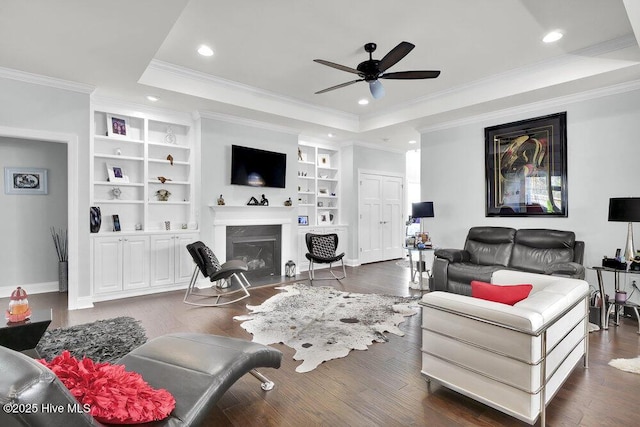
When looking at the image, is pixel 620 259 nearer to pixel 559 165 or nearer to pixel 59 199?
pixel 559 165

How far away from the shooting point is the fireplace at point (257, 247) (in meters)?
5.74

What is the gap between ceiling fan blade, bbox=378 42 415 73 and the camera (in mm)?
2937

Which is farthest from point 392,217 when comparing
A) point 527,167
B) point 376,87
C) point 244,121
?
point 376,87

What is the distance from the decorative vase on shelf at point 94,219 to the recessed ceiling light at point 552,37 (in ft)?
19.2

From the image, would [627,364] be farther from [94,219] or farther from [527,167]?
[94,219]

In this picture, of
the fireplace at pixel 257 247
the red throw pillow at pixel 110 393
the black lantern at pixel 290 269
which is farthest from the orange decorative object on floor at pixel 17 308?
the black lantern at pixel 290 269

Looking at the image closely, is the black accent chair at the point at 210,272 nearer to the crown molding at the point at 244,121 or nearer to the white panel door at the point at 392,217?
the crown molding at the point at 244,121

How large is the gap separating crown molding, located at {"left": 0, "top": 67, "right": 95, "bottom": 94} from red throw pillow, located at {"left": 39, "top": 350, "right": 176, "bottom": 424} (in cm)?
404

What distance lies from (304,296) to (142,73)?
11.4 feet

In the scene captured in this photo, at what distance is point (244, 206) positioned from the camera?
5.73m

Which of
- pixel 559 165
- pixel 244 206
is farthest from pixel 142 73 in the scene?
pixel 559 165

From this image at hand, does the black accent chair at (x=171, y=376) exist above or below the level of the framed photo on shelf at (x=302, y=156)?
below

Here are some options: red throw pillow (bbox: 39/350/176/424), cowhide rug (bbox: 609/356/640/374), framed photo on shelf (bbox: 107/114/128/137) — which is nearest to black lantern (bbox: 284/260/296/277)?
framed photo on shelf (bbox: 107/114/128/137)

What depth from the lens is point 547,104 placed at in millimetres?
4781
